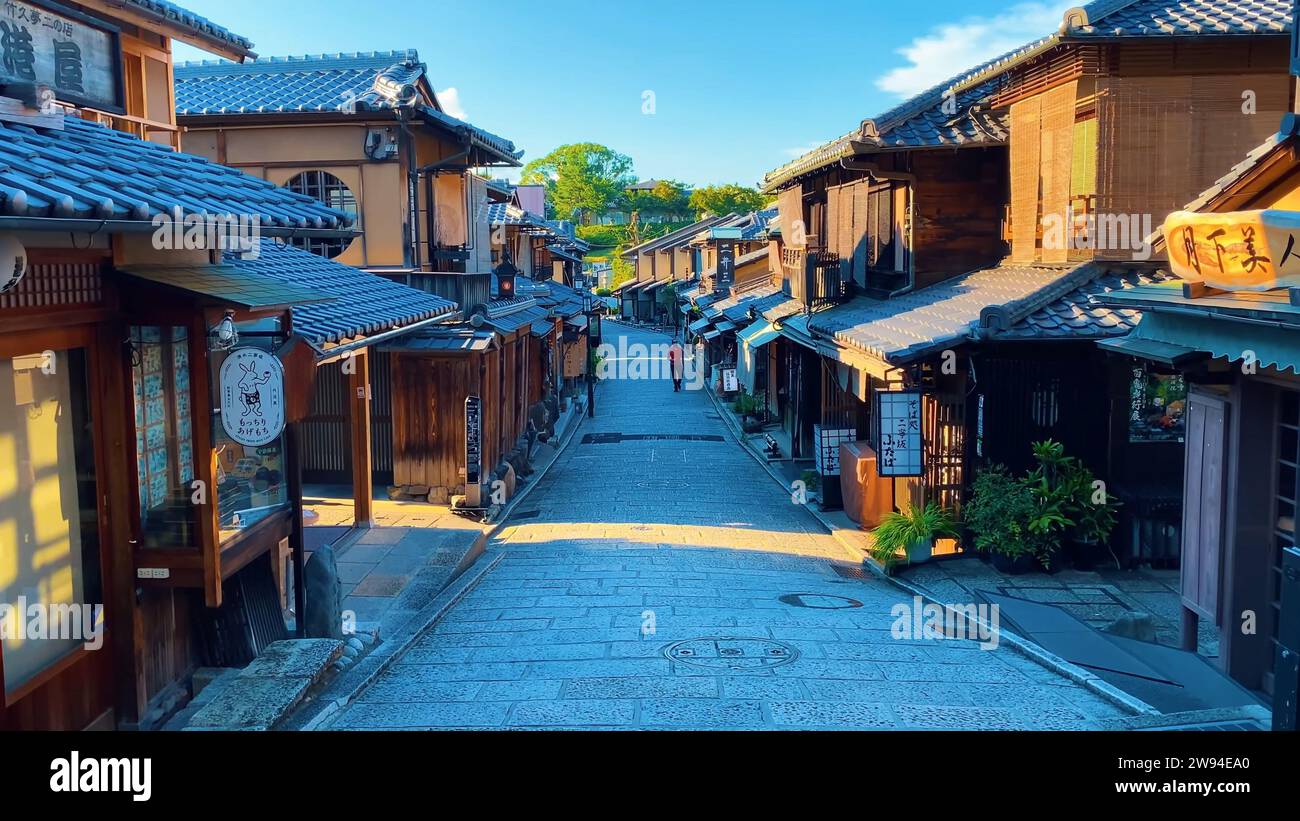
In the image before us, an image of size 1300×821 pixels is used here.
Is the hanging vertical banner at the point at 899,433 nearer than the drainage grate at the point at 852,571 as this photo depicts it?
Yes

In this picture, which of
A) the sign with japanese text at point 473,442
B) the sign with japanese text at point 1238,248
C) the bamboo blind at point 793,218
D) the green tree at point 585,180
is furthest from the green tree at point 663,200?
the sign with japanese text at point 1238,248

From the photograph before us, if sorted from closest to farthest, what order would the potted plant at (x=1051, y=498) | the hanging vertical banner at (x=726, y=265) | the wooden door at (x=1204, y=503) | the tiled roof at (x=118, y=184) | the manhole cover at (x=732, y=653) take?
1. the tiled roof at (x=118, y=184)
2. the manhole cover at (x=732, y=653)
3. the wooden door at (x=1204, y=503)
4. the potted plant at (x=1051, y=498)
5. the hanging vertical banner at (x=726, y=265)

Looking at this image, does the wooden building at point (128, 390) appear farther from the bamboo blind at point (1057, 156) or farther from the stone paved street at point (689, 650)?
the bamboo blind at point (1057, 156)

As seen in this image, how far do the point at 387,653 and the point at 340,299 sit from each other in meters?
5.46

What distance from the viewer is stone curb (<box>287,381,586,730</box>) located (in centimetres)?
824

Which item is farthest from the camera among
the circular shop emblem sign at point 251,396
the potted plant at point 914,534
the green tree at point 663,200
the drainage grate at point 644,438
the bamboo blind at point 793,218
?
the green tree at point 663,200

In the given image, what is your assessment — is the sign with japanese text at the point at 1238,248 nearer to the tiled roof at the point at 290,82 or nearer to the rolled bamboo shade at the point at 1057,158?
the rolled bamboo shade at the point at 1057,158

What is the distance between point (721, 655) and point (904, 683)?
1.85 meters

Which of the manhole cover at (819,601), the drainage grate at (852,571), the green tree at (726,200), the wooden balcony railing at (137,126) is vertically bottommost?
the drainage grate at (852,571)

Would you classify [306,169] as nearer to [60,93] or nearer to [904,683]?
[60,93]

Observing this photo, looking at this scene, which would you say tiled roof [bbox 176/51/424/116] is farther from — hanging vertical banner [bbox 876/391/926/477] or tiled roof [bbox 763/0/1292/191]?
hanging vertical banner [bbox 876/391/926/477]

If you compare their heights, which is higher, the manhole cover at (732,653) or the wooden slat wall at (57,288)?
the wooden slat wall at (57,288)

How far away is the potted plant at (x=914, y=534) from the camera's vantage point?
14.3m

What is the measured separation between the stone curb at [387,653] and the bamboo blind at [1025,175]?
10.4 metres
